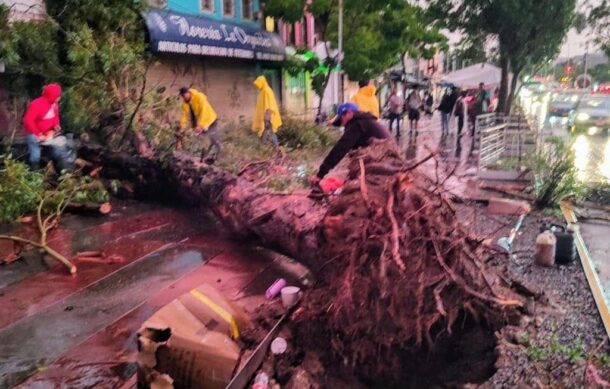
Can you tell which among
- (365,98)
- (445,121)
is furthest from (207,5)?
(445,121)

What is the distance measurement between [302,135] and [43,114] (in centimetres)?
782

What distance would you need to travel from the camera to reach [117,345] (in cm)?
437

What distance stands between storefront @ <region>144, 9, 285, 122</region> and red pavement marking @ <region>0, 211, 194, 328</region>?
15.3 feet

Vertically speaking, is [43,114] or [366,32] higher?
[366,32]

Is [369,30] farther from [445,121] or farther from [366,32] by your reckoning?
[445,121]

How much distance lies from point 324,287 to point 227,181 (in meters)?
2.95

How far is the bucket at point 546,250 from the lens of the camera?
20.9 feet

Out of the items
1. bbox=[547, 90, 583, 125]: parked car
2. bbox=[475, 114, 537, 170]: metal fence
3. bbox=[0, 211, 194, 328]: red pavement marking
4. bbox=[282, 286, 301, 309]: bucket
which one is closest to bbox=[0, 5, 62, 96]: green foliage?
bbox=[0, 211, 194, 328]: red pavement marking

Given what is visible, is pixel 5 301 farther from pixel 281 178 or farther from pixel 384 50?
pixel 384 50

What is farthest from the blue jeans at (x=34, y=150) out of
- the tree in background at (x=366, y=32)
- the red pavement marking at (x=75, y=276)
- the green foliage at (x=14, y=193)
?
the tree in background at (x=366, y=32)

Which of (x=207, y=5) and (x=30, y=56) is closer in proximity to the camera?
(x=30, y=56)

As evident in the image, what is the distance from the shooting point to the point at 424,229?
4203 mm

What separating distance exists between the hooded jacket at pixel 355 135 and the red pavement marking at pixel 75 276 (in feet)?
8.21

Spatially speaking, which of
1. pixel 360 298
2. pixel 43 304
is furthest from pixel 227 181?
pixel 360 298
